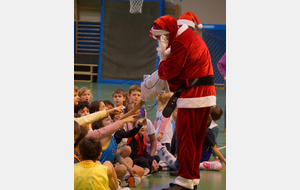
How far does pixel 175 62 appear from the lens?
2.38 metres

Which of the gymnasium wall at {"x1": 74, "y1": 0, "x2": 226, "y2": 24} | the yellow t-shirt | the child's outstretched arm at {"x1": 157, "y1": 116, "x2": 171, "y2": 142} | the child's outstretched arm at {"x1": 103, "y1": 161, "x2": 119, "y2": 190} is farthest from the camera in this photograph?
the gymnasium wall at {"x1": 74, "y1": 0, "x2": 226, "y2": 24}

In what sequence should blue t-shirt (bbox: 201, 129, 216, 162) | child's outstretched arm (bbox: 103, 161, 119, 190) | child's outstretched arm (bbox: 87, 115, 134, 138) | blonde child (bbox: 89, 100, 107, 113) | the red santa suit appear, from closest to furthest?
child's outstretched arm (bbox: 103, 161, 119, 190), the red santa suit, child's outstretched arm (bbox: 87, 115, 134, 138), blonde child (bbox: 89, 100, 107, 113), blue t-shirt (bbox: 201, 129, 216, 162)

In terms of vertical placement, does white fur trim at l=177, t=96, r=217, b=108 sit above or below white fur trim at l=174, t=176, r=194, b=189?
above

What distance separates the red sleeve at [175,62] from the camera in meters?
2.38

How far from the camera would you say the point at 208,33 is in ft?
40.3

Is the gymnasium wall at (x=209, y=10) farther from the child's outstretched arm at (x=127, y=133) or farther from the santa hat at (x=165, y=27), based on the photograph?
the santa hat at (x=165, y=27)

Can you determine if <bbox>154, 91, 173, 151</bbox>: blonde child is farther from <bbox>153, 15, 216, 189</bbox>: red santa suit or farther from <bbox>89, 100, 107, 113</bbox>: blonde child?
<bbox>153, 15, 216, 189</bbox>: red santa suit

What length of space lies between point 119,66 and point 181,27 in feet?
39.0

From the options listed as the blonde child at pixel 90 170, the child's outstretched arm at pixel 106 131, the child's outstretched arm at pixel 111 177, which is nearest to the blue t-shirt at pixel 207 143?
the child's outstretched arm at pixel 106 131

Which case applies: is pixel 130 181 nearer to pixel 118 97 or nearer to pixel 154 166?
pixel 154 166

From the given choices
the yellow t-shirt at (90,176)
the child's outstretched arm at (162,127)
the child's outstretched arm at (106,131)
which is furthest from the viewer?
the child's outstretched arm at (162,127)

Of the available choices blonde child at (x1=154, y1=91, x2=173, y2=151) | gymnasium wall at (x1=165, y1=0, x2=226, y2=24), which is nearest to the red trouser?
blonde child at (x1=154, y1=91, x2=173, y2=151)

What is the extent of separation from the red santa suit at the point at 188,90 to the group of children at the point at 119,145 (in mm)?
490

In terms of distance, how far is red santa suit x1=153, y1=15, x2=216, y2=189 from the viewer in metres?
2.42
